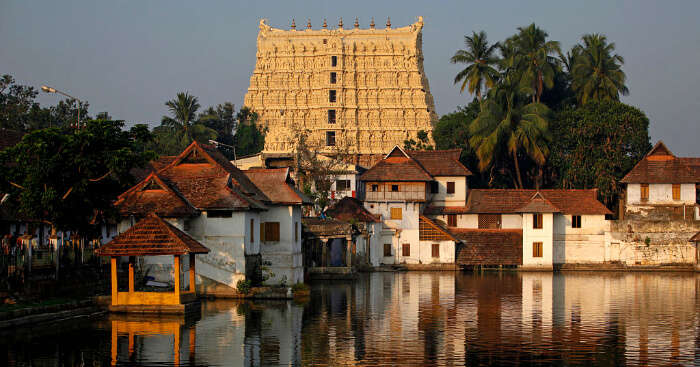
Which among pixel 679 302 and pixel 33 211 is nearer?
pixel 33 211

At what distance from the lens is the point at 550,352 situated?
82.5 ft

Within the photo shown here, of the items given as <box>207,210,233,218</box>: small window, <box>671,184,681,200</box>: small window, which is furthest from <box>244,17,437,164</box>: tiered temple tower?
<box>207,210,233,218</box>: small window

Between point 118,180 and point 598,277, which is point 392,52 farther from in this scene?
point 118,180

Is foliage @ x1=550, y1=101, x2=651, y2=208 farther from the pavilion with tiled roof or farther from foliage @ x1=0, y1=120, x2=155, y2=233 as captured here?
the pavilion with tiled roof

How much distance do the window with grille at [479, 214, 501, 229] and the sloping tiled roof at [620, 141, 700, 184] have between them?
9297mm

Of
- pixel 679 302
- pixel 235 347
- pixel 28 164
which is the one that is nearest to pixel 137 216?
pixel 28 164

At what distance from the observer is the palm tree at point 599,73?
264ft

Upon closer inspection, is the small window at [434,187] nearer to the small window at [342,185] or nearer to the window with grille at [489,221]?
the window with grille at [489,221]

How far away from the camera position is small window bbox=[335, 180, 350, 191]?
2918 inches

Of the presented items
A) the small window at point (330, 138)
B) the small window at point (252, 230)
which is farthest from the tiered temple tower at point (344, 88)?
the small window at point (252, 230)

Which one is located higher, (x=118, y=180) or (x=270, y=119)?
(x=270, y=119)

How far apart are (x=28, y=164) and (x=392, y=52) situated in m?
80.3

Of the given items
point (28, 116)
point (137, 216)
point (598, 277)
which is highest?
point (28, 116)

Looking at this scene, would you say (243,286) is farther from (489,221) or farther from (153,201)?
(489,221)
